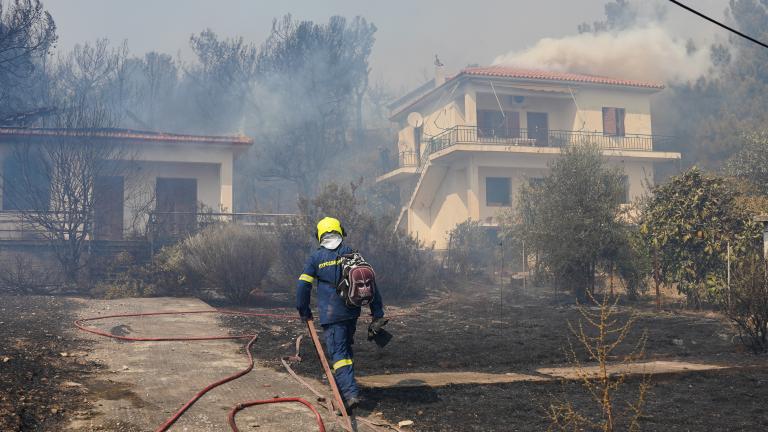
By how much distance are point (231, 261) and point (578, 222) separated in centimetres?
807

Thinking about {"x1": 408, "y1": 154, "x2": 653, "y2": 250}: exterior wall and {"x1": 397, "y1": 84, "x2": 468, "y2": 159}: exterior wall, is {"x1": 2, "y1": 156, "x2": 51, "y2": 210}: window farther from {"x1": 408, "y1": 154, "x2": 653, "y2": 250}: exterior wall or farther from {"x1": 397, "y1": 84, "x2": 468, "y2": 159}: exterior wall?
{"x1": 397, "y1": 84, "x2": 468, "y2": 159}: exterior wall

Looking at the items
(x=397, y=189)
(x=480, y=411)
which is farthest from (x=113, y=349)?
(x=397, y=189)

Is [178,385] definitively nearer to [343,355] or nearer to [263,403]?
[263,403]

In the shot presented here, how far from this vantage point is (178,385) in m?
5.90

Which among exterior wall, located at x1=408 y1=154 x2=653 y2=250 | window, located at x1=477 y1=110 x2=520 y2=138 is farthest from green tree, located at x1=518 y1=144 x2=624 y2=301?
window, located at x1=477 y1=110 x2=520 y2=138

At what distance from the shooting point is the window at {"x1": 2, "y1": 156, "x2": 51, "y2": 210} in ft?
60.0

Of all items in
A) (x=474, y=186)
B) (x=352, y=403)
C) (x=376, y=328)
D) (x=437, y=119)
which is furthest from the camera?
(x=437, y=119)

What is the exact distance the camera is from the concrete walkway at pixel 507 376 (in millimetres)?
6445

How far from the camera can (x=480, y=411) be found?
5676 millimetres

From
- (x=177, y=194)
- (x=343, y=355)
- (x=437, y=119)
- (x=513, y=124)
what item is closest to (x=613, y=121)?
(x=513, y=124)

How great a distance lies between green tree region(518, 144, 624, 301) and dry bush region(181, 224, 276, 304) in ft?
22.1

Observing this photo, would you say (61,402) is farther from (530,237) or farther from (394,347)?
(530,237)

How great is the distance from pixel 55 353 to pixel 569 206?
12.0m

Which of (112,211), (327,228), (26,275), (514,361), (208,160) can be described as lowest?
(514,361)
